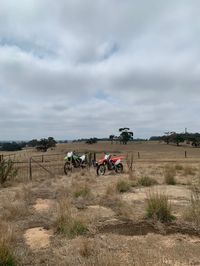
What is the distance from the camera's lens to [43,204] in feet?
44.2

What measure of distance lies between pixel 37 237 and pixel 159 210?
3188 millimetres

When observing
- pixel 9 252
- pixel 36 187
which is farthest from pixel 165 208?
pixel 36 187

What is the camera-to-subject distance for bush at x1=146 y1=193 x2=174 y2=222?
33.7 feet

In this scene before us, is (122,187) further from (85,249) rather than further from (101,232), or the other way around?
(85,249)

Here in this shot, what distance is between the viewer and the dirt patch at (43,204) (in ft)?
40.9

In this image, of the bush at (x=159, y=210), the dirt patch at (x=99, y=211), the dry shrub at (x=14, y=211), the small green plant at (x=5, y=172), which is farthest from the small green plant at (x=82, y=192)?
the small green plant at (x=5, y=172)

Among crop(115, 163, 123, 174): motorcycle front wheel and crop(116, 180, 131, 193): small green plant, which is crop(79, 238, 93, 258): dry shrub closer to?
crop(116, 180, 131, 193): small green plant

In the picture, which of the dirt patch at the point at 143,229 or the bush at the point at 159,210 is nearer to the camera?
the dirt patch at the point at 143,229

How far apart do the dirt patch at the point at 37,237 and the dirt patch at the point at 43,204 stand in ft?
8.59

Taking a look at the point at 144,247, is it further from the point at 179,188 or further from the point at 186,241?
Answer: the point at 179,188

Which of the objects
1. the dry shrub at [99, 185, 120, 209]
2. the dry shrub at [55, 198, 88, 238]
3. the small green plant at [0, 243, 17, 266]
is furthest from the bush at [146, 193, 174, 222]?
the small green plant at [0, 243, 17, 266]

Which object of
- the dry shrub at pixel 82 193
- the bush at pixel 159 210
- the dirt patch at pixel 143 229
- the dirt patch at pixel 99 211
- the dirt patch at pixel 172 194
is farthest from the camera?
the dry shrub at pixel 82 193

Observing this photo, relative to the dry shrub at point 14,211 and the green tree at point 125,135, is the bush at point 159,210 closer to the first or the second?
the dry shrub at point 14,211

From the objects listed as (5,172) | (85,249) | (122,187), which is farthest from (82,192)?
(85,249)
